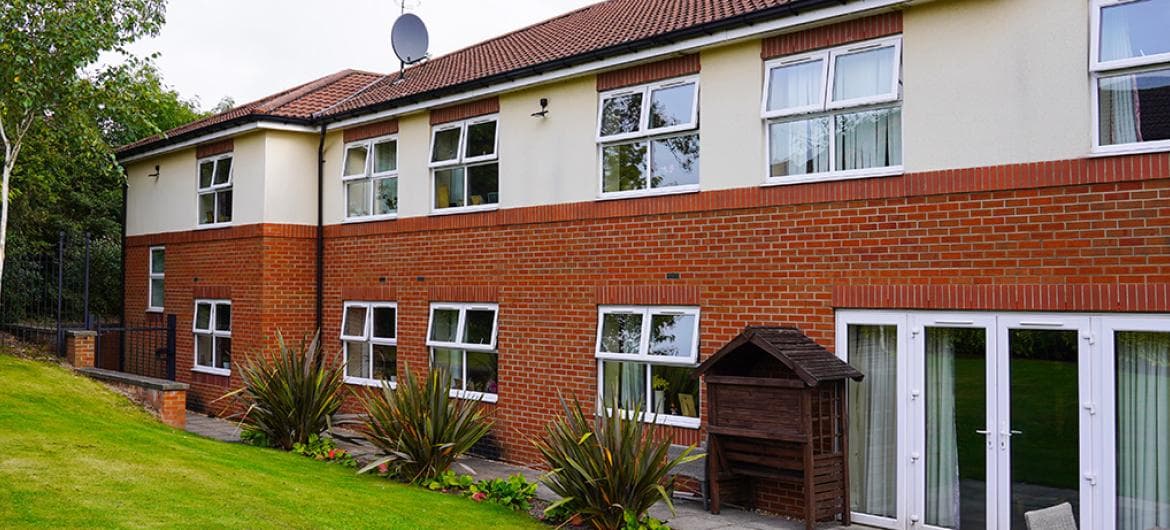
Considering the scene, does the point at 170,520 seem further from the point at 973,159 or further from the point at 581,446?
the point at 973,159

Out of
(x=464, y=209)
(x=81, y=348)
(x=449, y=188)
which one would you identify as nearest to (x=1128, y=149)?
(x=464, y=209)

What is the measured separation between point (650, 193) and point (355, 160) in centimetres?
581

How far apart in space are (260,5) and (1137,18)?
64.5 ft

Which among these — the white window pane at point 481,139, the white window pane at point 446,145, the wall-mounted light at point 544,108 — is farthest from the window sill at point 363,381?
the wall-mounted light at point 544,108

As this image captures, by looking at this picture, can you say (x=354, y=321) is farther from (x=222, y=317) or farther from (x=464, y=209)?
(x=464, y=209)

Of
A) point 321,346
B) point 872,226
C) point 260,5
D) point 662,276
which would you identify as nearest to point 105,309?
point 260,5

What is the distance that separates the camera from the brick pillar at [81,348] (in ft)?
47.5

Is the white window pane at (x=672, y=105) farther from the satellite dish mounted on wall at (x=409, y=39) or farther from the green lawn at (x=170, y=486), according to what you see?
the satellite dish mounted on wall at (x=409, y=39)

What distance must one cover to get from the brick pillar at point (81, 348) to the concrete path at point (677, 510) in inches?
109

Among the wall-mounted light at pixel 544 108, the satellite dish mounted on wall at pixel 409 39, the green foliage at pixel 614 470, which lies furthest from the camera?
the satellite dish mounted on wall at pixel 409 39

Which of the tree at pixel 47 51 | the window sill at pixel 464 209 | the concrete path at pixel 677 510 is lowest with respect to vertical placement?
the concrete path at pixel 677 510

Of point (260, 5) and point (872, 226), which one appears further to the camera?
point (260, 5)

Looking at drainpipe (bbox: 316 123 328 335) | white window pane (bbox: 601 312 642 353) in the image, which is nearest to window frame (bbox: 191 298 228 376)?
drainpipe (bbox: 316 123 328 335)

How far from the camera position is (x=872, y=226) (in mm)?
8141
